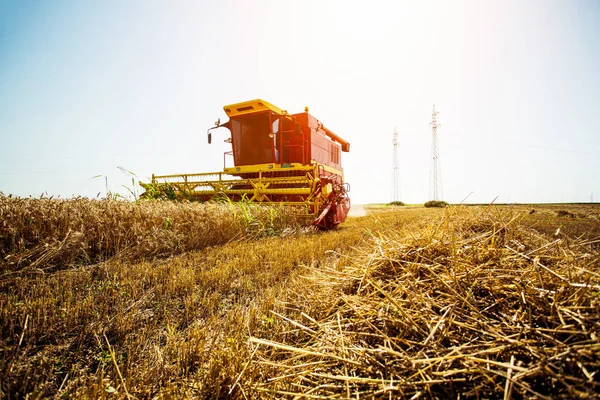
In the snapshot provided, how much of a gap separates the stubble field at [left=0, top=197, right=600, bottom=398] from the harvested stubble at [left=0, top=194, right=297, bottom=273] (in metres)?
0.03

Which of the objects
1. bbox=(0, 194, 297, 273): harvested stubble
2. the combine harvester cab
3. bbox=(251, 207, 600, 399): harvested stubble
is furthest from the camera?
the combine harvester cab

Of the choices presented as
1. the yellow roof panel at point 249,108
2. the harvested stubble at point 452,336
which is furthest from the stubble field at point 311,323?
the yellow roof panel at point 249,108

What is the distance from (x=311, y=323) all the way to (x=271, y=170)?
609 centimetres

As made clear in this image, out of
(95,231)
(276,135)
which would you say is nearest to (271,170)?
(276,135)

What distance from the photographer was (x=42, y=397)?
110 centimetres

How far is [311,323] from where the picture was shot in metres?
1.62

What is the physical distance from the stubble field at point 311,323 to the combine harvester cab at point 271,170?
12.8 ft

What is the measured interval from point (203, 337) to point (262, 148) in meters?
6.85

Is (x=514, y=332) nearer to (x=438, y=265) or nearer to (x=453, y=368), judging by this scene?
(x=453, y=368)

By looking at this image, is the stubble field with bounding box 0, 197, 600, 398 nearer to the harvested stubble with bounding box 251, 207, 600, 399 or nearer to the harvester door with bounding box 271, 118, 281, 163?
the harvested stubble with bounding box 251, 207, 600, 399

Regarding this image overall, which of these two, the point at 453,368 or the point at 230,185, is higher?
the point at 230,185

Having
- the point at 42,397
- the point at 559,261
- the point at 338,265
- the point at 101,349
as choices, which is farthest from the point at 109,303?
the point at 559,261

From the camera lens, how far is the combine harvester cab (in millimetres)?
6730

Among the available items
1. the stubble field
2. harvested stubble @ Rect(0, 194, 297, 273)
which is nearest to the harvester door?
harvested stubble @ Rect(0, 194, 297, 273)
